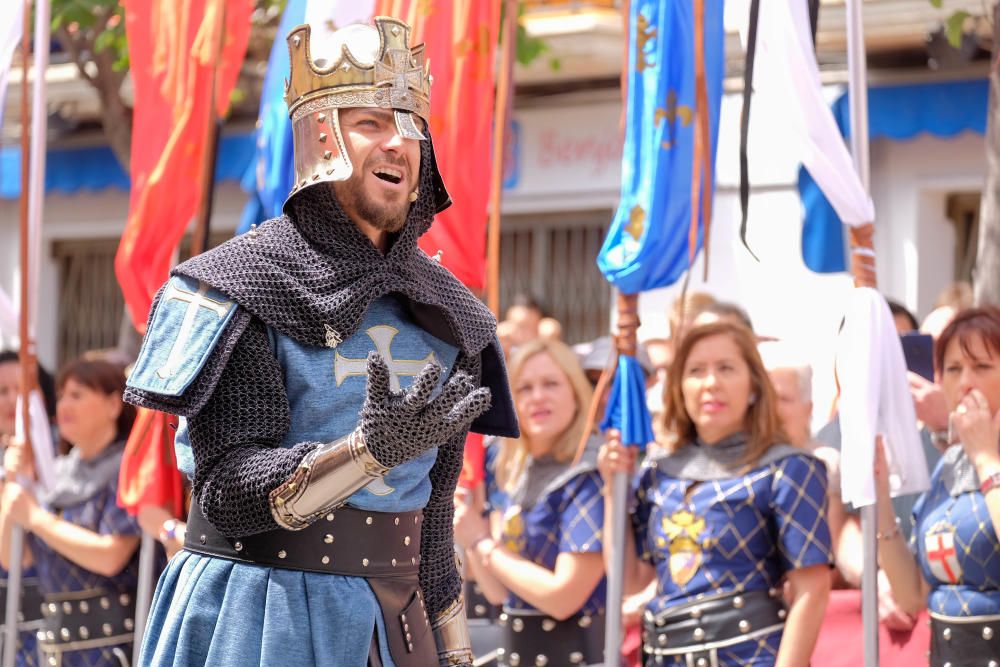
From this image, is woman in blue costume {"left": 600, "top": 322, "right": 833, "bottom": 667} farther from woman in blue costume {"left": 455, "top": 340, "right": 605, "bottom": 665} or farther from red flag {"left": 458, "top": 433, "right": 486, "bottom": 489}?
red flag {"left": 458, "top": 433, "right": 486, "bottom": 489}

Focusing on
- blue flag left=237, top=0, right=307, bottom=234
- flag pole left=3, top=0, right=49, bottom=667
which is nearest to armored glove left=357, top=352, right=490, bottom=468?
blue flag left=237, top=0, right=307, bottom=234

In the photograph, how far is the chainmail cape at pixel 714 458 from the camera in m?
4.37

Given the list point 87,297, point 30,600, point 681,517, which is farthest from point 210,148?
point 87,297

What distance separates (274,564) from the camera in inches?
109

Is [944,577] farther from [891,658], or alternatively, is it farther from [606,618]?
[606,618]

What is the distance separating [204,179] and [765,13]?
2.01 m

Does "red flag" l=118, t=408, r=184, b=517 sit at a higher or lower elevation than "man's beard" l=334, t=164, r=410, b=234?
lower

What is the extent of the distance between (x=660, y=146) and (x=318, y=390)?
2.16 m

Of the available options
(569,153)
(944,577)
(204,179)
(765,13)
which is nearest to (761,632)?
(944,577)

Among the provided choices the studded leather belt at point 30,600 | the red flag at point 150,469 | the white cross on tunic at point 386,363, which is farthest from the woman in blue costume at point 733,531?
the studded leather belt at point 30,600

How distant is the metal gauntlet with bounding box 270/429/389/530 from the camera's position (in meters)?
2.57

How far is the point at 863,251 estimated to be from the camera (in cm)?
433

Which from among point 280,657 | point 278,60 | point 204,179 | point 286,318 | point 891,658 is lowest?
point 891,658

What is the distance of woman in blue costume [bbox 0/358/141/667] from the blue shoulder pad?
2798 mm
